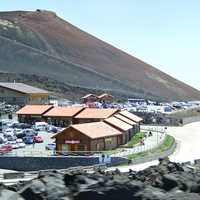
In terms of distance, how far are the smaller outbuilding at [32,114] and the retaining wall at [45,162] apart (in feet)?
58.0

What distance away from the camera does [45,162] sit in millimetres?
31688

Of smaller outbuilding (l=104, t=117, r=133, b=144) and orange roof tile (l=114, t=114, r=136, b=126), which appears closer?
smaller outbuilding (l=104, t=117, r=133, b=144)

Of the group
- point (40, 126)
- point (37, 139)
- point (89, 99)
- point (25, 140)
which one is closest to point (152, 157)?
point (37, 139)

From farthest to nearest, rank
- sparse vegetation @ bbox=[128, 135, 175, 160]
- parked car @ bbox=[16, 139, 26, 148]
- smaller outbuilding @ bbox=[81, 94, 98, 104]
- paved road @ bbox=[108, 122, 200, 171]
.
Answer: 1. smaller outbuilding @ bbox=[81, 94, 98, 104]
2. parked car @ bbox=[16, 139, 26, 148]
3. sparse vegetation @ bbox=[128, 135, 175, 160]
4. paved road @ bbox=[108, 122, 200, 171]

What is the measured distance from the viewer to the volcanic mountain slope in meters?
95.8

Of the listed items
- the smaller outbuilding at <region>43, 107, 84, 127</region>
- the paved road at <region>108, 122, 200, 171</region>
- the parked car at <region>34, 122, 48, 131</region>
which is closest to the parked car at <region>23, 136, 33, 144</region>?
the parked car at <region>34, 122, 48, 131</region>

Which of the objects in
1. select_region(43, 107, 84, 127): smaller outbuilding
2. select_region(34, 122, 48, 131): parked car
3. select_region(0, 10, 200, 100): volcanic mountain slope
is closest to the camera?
select_region(34, 122, 48, 131): parked car

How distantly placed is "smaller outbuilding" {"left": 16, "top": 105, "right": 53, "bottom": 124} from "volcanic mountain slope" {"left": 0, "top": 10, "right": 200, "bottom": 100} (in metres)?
36.3

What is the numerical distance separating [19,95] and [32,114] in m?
11.9

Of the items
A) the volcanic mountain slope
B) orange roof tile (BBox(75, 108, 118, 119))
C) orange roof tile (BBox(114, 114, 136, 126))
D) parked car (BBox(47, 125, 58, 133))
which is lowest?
parked car (BBox(47, 125, 58, 133))

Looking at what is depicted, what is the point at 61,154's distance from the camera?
34156 millimetres

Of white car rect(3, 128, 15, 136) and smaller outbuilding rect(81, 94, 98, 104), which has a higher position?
smaller outbuilding rect(81, 94, 98, 104)

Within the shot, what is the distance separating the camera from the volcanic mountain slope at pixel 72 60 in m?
95.8

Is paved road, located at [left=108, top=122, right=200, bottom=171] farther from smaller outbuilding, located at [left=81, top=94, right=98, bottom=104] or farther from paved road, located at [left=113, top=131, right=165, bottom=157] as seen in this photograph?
smaller outbuilding, located at [left=81, top=94, right=98, bottom=104]
